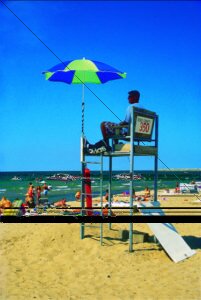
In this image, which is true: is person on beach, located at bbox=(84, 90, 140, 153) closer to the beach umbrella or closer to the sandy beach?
the beach umbrella

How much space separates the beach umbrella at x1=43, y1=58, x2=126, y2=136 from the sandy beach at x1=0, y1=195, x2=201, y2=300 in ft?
11.0

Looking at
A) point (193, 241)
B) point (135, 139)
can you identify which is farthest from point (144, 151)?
point (193, 241)

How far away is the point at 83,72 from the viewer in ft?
29.5

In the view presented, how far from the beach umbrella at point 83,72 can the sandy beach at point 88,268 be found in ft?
11.0

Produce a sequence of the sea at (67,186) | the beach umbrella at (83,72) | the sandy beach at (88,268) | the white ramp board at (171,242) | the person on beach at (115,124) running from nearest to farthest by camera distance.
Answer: the sandy beach at (88,268)
the white ramp board at (171,242)
the person on beach at (115,124)
the beach umbrella at (83,72)
the sea at (67,186)

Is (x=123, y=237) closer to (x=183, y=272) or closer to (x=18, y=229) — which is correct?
(x=183, y=272)

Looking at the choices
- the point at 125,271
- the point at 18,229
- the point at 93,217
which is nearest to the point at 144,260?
the point at 125,271

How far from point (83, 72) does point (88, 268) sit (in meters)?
4.28

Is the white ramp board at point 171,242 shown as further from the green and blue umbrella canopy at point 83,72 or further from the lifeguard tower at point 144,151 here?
the green and blue umbrella canopy at point 83,72

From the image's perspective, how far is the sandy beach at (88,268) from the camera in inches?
256

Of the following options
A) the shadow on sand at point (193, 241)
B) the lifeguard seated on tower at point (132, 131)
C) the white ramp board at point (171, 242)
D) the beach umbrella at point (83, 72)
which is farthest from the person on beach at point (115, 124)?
the shadow on sand at point (193, 241)

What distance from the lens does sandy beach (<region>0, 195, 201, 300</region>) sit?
6.51 meters

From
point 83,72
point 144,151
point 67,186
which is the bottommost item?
point 67,186

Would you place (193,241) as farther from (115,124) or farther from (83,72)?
(83,72)
